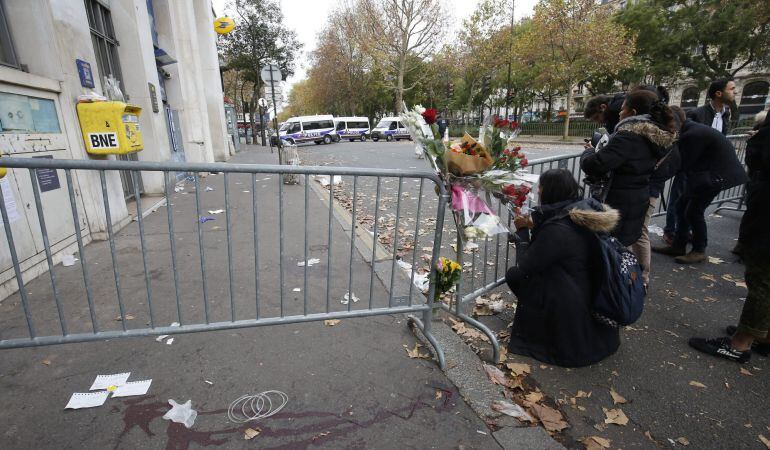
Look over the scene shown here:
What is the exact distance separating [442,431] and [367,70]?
48.8m

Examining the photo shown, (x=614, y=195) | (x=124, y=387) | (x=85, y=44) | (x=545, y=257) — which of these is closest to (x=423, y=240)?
(x=614, y=195)

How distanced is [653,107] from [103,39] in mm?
8324

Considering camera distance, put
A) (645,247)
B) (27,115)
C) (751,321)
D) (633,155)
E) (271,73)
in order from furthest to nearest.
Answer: (271,73)
(27,115)
(645,247)
(633,155)
(751,321)

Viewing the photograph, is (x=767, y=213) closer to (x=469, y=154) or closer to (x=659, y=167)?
(x=659, y=167)

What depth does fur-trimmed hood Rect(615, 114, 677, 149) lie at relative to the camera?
3188mm

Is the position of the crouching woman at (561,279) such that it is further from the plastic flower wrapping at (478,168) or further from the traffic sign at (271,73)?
the traffic sign at (271,73)

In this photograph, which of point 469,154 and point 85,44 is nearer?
point 469,154

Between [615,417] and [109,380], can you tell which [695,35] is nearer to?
[615,417]

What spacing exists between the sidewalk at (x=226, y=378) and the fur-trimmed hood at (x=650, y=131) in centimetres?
250

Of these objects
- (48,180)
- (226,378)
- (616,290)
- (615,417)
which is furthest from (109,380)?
(616,290)

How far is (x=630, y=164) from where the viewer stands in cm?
336

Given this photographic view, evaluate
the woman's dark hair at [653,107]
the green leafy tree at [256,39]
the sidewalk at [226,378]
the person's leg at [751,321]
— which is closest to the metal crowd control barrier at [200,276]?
the sidewalk at [226,378]

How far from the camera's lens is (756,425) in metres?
2.35

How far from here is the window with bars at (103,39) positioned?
6.59m
